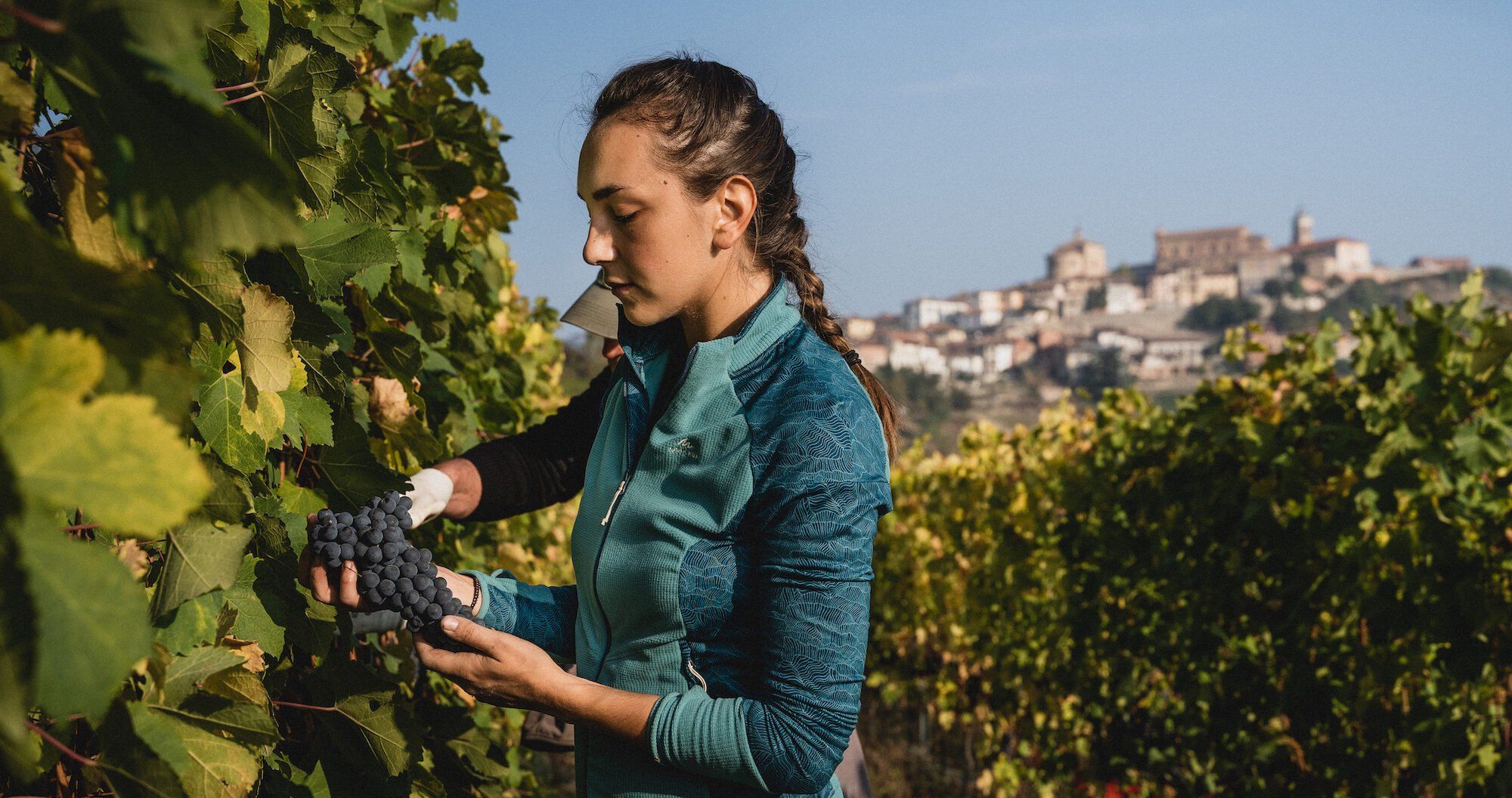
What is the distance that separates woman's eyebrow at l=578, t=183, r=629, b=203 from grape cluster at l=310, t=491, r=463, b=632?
50 centimetres

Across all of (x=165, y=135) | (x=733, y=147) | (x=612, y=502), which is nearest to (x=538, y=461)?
(x=612, y=502)

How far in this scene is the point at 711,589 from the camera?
1.49 metres

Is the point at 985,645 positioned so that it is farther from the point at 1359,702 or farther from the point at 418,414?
the point at 418,414

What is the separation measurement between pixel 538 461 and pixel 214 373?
3.09 ft

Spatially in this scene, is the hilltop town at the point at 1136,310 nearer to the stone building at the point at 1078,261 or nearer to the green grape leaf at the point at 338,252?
the stone building at the point at 1078,261

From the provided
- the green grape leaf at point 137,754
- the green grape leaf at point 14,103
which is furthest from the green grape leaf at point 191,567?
the green grape leaf at point 14,103

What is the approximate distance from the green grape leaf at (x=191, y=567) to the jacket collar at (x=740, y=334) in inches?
28.8

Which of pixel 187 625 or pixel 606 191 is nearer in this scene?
pixel 187 625

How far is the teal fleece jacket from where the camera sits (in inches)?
56.2

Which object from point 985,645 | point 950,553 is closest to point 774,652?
point 985,645

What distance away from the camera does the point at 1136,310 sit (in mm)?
105938

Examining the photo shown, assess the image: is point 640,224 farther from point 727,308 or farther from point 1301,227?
point 1301,227

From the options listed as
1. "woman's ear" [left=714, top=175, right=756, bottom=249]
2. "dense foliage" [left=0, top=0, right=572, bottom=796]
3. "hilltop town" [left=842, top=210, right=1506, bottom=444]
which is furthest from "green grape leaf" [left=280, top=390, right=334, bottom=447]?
"hilltop town" [left=842, top=210, right=1506, bottom=444]

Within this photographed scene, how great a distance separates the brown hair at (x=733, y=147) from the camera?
1614 mm
